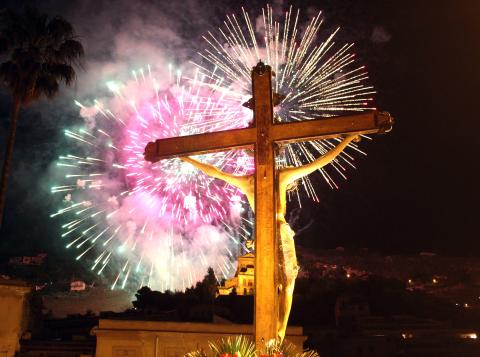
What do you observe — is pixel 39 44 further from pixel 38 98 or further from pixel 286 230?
pixel 286 230

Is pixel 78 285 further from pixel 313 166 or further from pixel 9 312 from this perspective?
pixel 313 166

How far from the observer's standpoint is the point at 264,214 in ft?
18.6

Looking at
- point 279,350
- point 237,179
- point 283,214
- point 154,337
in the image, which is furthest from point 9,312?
point 279,350

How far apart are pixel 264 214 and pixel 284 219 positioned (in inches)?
14.2

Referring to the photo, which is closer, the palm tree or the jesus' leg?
the jesus' leg

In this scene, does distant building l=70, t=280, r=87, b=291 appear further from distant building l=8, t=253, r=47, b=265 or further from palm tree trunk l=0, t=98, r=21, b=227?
palm tree trunk l=0, t=98, r=21, b=227

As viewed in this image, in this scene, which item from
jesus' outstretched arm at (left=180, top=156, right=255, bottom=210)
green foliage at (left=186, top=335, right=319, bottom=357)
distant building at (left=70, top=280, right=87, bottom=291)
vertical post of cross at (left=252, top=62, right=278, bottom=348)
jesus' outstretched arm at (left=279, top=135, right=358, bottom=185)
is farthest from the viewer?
distant building at (left=70, top=280, right=87, bottom=291)

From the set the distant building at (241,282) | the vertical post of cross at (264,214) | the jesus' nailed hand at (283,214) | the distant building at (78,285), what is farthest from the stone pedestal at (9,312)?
the distant building at (241,282)

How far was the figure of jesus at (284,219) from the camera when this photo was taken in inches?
220

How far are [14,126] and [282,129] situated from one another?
12316 mm

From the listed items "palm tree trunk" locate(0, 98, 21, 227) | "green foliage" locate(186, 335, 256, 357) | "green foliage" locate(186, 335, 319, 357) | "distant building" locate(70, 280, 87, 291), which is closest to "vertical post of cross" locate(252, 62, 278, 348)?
"green foliage" locate(186, 335, 319, 357)

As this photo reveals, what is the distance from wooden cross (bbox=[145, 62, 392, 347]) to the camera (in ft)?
17.6

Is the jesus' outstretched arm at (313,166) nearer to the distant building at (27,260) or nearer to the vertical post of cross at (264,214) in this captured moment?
the vertical post of cross at (264,214)

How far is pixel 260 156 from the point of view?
6023mm
